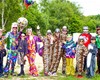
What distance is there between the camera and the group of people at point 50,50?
11.2m

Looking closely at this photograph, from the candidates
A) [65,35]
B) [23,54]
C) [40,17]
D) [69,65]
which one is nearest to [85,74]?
[69,65]

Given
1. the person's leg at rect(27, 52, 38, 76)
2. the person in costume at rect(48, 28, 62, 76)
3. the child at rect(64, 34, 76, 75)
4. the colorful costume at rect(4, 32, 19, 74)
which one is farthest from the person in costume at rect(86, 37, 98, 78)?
the colorful costume at rect(4, 32, 19, 74)

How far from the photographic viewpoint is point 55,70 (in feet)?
37.9

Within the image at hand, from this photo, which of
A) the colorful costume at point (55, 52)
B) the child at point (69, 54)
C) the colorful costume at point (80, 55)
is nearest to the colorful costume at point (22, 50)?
the colorful costume at point (55, 52)

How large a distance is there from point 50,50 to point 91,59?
1425mm

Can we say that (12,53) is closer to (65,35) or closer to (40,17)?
(65,35)

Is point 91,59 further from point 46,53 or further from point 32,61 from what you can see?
point 32,61

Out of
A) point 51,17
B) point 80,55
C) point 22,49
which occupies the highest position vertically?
point 51,17

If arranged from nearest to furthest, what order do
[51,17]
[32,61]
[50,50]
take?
[32,61] → [50,50] → [51,17]

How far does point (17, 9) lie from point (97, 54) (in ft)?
91.8

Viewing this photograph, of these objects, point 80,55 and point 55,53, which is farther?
point 55,53

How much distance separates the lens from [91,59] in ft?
36.9

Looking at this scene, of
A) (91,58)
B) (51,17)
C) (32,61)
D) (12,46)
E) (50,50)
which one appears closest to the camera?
(12,46)

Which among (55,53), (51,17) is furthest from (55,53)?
(51,17)
